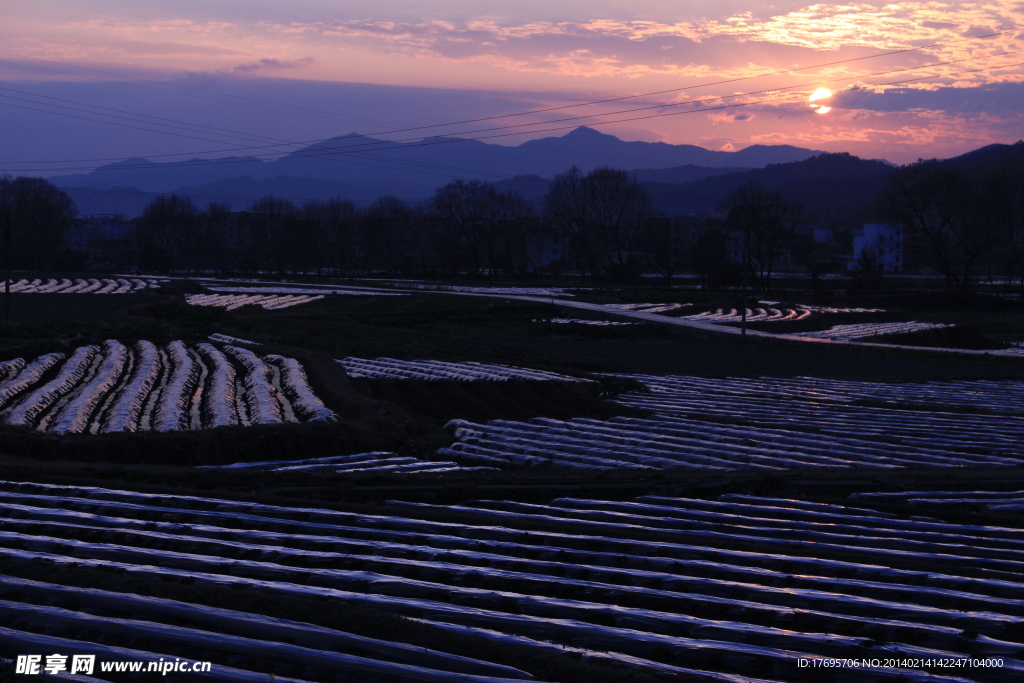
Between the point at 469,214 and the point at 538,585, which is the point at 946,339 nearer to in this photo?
the point at 538,585

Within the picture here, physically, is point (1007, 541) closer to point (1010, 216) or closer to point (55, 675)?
point (55, 675)

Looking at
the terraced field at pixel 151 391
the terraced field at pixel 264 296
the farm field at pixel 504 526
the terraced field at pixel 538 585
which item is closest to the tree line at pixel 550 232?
the terraced field at pixel 264 296

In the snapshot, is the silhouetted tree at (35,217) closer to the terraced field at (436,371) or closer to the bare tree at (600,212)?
the bare tree at (600,212)

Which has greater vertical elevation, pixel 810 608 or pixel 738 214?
pixel 738 214

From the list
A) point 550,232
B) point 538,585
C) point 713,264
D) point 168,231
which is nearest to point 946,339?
point 713,264

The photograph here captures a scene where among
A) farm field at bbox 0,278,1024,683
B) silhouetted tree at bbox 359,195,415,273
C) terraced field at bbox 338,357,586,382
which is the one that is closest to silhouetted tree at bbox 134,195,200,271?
silhouetted tree at bbox 359,195,415,273

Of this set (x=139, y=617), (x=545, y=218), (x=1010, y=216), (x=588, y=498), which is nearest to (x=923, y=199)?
(x=1010, y=216)
